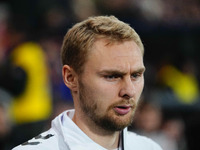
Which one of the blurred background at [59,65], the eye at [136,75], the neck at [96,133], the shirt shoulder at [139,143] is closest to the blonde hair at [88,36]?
A: the eye at [136,75]

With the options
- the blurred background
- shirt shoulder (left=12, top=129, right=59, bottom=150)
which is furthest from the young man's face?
the blurred background

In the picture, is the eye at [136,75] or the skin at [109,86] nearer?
the skin at [109,86]

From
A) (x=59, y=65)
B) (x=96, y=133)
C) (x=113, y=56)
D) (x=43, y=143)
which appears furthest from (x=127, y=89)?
(x=59, y=65)

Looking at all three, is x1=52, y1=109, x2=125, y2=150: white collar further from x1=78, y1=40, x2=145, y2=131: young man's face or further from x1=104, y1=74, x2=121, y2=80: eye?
x1=104, y1=74, x2=121, y2=80: eye

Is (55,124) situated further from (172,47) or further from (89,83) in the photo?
(172,47)

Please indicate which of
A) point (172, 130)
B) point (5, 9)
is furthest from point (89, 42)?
point (5, 9)

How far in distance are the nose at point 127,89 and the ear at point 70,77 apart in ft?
1.22

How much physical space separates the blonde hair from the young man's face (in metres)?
0.05

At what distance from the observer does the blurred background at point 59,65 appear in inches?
284

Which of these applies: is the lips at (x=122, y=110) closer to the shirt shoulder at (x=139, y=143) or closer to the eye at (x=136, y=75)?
the eye at (x=136, y=75)

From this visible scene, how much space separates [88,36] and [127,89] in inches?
18.3

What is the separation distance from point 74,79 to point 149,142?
82cm

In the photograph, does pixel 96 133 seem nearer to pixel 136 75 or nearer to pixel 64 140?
pixel 64 140

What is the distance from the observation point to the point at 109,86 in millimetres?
3283
